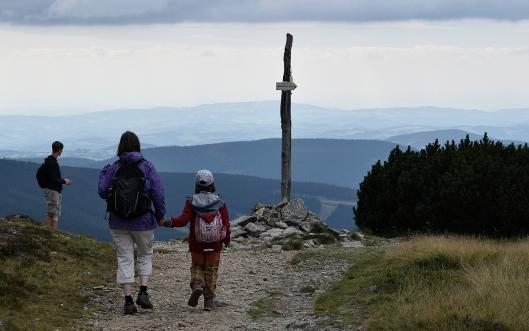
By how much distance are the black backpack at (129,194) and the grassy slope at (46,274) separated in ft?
5.06

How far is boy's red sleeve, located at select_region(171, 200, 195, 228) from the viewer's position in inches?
431

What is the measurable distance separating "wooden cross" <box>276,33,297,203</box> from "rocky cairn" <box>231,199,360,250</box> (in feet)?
4.47

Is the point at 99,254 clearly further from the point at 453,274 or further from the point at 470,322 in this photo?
the point at 470,322

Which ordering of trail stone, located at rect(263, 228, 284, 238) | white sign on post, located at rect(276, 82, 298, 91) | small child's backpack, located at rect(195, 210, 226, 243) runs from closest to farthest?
small child's backpack, located at rect(195, 210, 226, 243)
trail stone, located at rect(263, 228, 284, 238)
white sign on post, located at rect(276, 82, 298, 91)

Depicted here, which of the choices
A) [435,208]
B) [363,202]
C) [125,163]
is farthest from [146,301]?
[363,202]

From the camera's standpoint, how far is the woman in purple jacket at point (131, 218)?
10.7m

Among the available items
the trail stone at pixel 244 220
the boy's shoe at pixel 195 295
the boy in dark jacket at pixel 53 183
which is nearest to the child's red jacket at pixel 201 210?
the boy's shoe at pixel 195 295

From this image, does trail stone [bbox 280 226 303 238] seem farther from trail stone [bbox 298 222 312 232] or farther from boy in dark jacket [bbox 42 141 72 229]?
boy in dark jacket [bbox 42 141 72 229]

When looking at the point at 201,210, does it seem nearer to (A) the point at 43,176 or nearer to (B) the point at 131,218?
Result: (B) the point at 131,218

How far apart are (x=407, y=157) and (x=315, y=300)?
11.9 meters

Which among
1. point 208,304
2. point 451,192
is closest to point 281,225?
point 451,192

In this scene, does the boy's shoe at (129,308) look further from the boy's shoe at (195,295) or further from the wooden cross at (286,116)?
the wooden cross at (286,116)

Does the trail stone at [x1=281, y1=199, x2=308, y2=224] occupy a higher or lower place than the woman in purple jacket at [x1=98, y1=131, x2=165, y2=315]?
lower

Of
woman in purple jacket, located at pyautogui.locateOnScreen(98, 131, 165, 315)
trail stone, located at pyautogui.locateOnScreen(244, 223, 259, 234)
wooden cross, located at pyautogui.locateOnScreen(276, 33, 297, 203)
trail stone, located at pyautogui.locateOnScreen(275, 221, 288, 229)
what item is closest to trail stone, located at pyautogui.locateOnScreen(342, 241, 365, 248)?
trail stone, located at pyautogui.locateOnScreen(275, 221, 288, 229)
